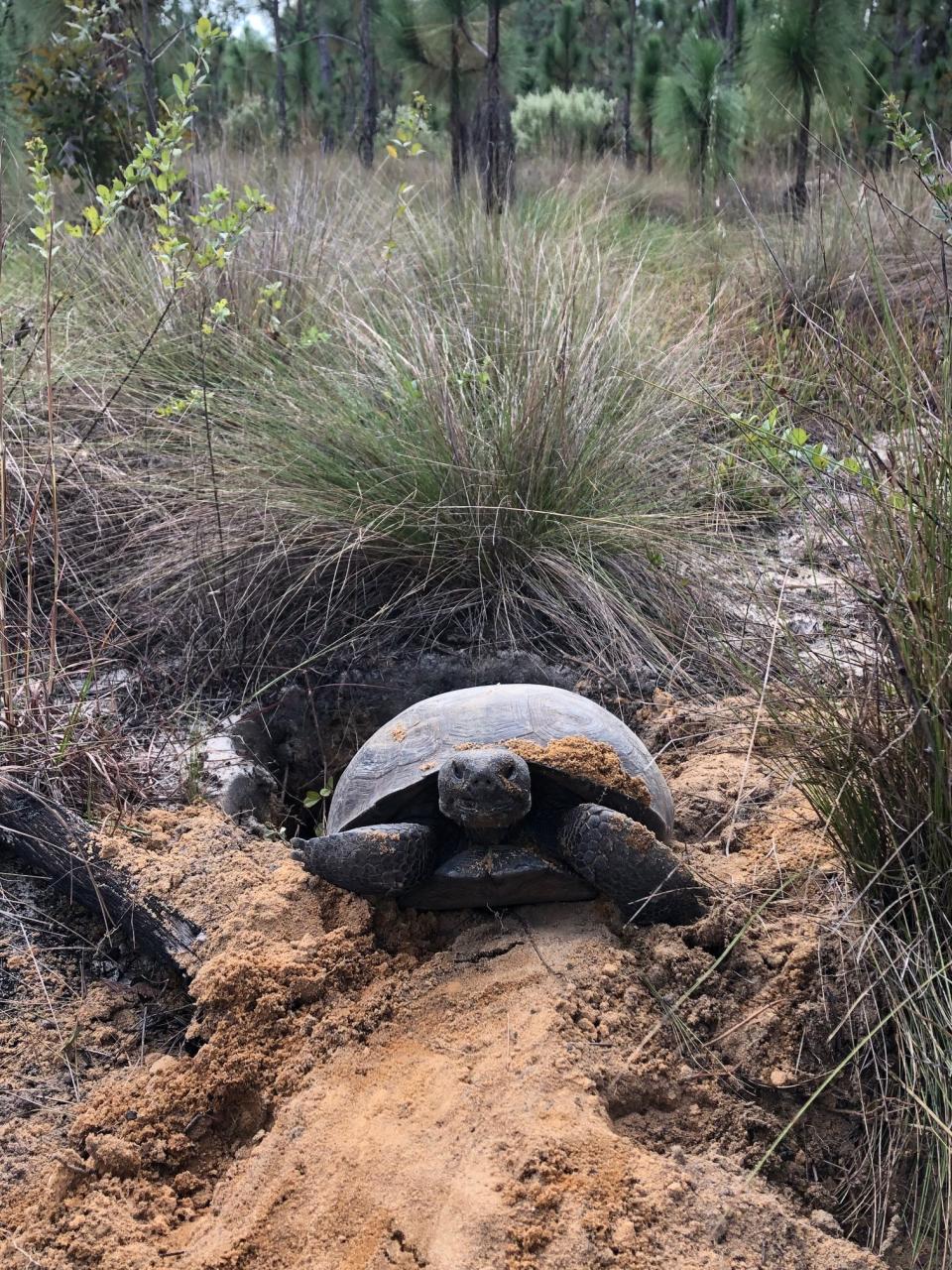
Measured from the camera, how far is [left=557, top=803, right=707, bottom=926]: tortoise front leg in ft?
7.08

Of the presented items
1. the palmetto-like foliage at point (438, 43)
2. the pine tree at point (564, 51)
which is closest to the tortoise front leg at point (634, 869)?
the palmetto-like foliage at point (438, 43)

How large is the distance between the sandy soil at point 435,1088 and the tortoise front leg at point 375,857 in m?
0.10

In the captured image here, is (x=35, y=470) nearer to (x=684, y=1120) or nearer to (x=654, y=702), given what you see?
(x=654, y=702)

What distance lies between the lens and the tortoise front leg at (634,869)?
216 cm

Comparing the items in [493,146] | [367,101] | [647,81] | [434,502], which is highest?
[647,81]

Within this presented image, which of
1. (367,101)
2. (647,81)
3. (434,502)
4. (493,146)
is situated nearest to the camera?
(434,502)

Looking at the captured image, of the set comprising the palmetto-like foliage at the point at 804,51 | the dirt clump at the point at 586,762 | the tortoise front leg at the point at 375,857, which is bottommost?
the tortoise front leg at the point at 375,857

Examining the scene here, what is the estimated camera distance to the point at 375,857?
89.2 inches

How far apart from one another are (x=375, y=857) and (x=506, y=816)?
0.98ft

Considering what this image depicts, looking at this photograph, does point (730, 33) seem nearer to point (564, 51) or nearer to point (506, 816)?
point (564, 51)

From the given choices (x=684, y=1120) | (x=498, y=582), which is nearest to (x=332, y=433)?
(x=498, y=582)

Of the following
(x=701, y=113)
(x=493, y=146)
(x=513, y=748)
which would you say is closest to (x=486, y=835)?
(x=513, y=748)

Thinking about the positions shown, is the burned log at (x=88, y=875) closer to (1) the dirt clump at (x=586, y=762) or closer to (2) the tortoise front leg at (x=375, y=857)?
(2) the tortoise front leg at (x=375, y=857)

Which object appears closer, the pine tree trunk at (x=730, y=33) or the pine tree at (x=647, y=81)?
the pine tree trunk at (x=730, y=33)
